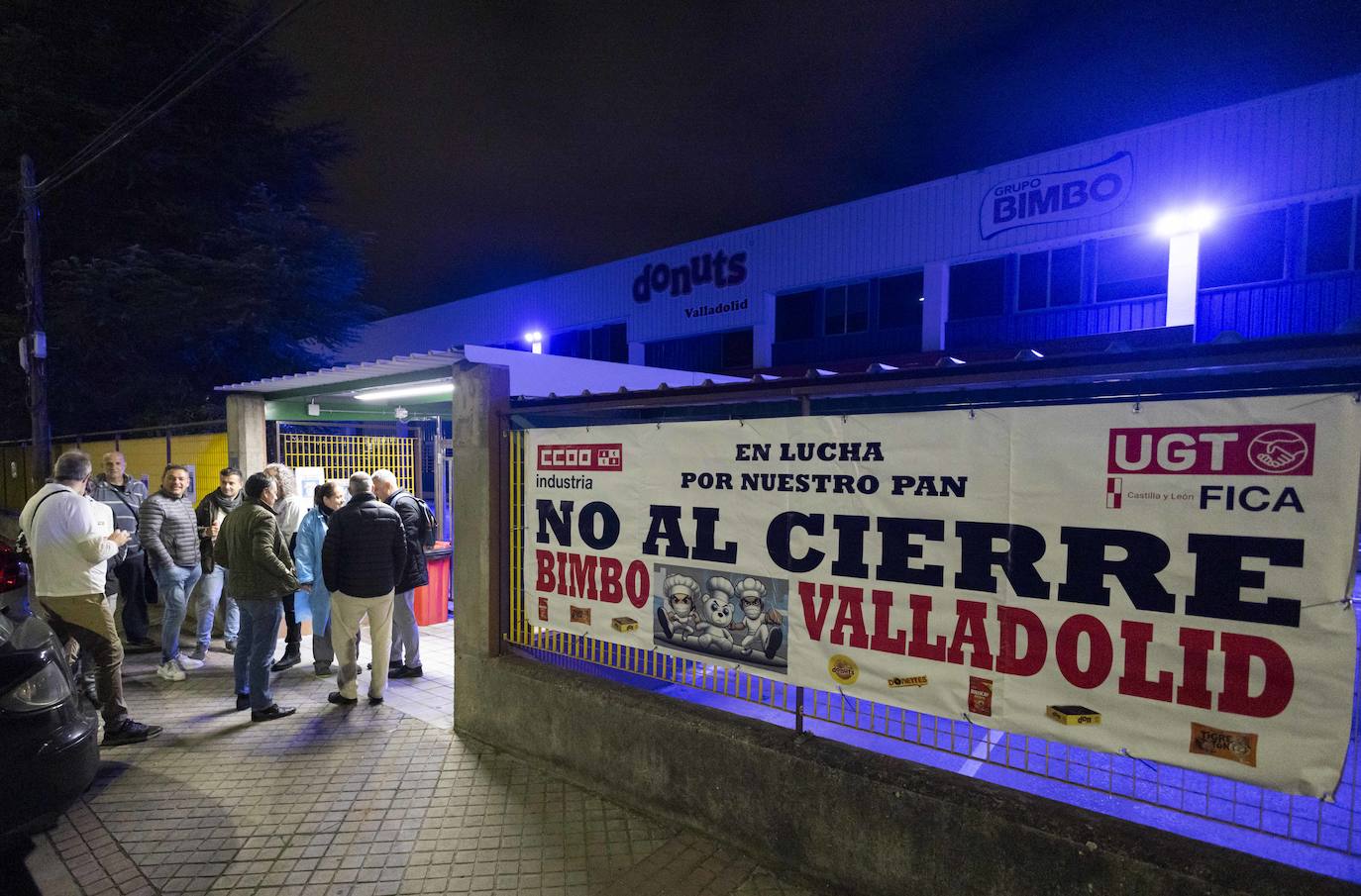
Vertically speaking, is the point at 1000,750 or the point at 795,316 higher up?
the point at 795,316

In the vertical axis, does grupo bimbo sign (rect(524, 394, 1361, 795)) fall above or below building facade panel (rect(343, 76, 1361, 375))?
below

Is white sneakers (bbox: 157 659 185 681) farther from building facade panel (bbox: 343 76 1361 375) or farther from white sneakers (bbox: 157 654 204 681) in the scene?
building facade panel (bbox: 343 76 1361 375)

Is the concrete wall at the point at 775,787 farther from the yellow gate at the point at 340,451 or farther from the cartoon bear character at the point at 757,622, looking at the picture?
the yellow gate at the point at 340,451

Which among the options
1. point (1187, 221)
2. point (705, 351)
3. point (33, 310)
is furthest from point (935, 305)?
point (33, 310)

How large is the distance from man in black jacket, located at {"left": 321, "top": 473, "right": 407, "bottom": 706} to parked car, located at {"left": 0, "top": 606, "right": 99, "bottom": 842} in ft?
5.75

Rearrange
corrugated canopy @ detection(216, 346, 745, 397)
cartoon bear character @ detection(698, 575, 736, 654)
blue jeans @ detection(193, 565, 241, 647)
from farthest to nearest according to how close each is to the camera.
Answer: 1. blue jeans @ detection(193, 565, 241, 647)
2. corrugated canopy @ detection(216, 346, 745, 397)
3. cartoon bear character @ detection(698, 575, 736, 654)

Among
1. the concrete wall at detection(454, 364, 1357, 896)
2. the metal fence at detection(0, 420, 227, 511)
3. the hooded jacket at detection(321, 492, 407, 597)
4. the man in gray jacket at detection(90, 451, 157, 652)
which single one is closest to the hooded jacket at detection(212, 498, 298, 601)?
the hooded jacket at detection(321, 492, 407, 597)

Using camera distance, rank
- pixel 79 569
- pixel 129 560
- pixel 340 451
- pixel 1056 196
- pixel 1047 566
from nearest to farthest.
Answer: pixel 1047 566 < pixel 79 569 < pixel 129 560 < pixel 340 451 < pixel 1056 196

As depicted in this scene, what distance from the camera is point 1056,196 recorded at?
1706 cm

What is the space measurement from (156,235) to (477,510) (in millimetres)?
17827

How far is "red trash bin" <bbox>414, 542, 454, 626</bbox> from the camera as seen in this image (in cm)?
836

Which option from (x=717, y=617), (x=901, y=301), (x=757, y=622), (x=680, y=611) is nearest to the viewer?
(x=757, y=622)

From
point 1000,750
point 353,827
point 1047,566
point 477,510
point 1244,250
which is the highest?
point 1244,250

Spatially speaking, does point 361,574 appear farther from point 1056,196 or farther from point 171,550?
point 1056,196
